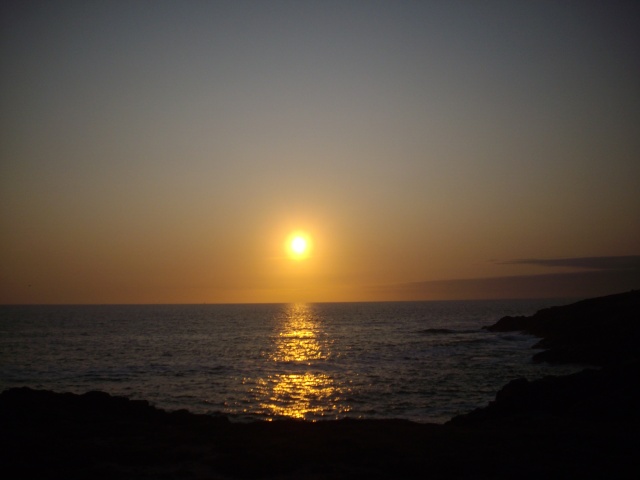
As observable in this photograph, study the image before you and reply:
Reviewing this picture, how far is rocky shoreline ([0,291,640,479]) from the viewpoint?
13.3 metres

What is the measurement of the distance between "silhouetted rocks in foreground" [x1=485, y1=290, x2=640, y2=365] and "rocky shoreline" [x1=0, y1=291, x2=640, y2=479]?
899 inches

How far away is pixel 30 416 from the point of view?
62.6 feet

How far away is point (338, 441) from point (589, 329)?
53995 millimetres

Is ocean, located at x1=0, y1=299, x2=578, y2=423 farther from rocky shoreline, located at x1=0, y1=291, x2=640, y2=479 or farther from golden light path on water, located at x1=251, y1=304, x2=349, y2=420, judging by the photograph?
rocky shoreline, located at x1=0, y1=291, x2=640, y2=479

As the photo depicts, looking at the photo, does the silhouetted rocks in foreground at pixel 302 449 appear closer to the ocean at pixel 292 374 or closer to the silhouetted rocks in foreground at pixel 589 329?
the ocean at pixel 292 374

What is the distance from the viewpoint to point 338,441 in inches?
635

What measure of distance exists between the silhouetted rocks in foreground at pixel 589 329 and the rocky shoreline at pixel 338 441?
74.9 ft

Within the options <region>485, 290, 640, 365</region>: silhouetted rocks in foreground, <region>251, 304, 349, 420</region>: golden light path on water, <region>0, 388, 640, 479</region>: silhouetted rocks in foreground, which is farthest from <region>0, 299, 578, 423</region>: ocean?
<region>0, 388, 640, 479</region>: silhouetted rocks in foreground

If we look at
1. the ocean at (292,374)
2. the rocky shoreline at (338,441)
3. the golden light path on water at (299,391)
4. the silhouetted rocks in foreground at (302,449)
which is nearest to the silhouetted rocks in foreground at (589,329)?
the ocean at (292,374)

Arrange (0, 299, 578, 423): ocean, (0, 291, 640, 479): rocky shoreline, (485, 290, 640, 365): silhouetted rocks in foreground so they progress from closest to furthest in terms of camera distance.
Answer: (0, 291, 640, 479): rocky shoreline
(0, 299, 578, 423): ocean
(485, 290, 640, 365): silhouetted rocks in foreground

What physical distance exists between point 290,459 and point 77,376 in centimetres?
3721

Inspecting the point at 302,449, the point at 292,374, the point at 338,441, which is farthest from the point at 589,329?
the point at 302,449

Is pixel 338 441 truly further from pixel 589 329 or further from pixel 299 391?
pixel 589 329

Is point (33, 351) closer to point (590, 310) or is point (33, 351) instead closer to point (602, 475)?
point (602, 475)
